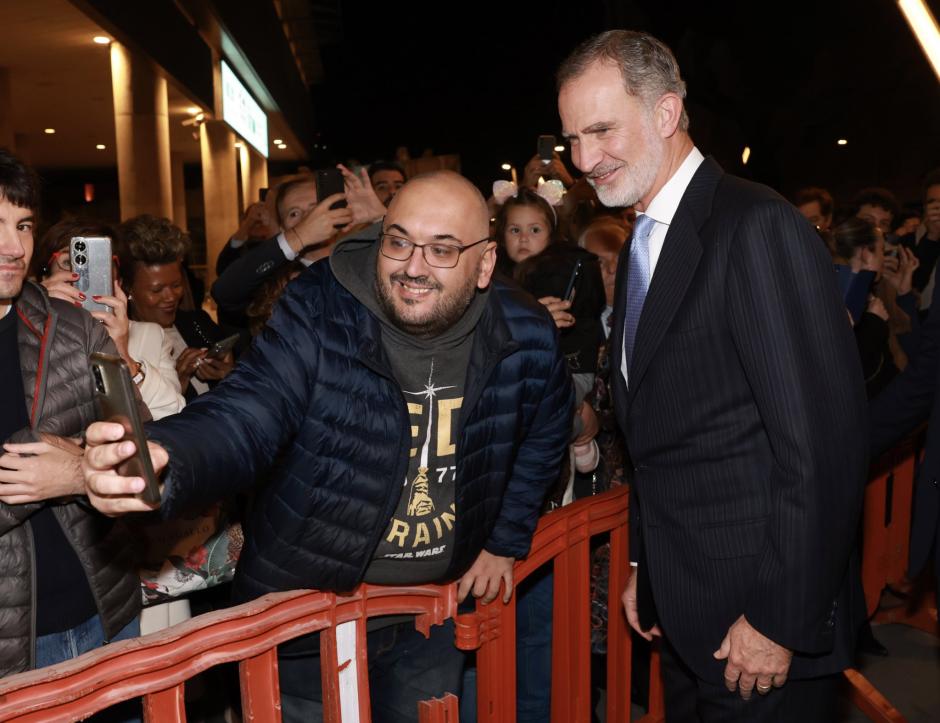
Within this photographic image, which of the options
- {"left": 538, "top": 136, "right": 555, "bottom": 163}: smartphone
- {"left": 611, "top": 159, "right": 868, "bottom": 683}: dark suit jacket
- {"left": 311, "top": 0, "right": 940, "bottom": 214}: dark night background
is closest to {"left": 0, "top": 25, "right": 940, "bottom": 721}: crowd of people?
{"left": 611, "top": 159, "right": 868, "bottom": 683}: dark suit jacket

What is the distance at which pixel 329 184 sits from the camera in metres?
3.91

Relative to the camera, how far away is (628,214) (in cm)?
624

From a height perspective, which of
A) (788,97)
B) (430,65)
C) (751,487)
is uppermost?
(430,65)

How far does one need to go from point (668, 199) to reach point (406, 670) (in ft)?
5.35

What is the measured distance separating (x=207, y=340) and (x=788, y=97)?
17.3 metres

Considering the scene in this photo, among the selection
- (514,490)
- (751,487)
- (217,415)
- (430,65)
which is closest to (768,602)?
(751,487)

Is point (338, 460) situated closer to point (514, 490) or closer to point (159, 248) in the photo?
point (514, 490)

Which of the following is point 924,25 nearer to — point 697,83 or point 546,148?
point 546,148

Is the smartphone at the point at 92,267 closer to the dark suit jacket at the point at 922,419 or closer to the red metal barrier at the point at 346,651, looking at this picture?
the red metal barrier at the point at 346,651

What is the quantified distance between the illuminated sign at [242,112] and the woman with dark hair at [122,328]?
1225cm

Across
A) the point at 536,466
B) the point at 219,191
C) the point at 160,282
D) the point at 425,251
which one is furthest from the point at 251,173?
the point at 425,251

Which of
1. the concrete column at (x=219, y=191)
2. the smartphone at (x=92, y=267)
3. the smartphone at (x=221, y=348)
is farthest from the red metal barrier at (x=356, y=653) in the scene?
the concrete column at (x=219, y=191)

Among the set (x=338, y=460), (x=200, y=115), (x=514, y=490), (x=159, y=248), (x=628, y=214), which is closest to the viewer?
(x=338, y=460)

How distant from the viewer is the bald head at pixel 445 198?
2.46 m
